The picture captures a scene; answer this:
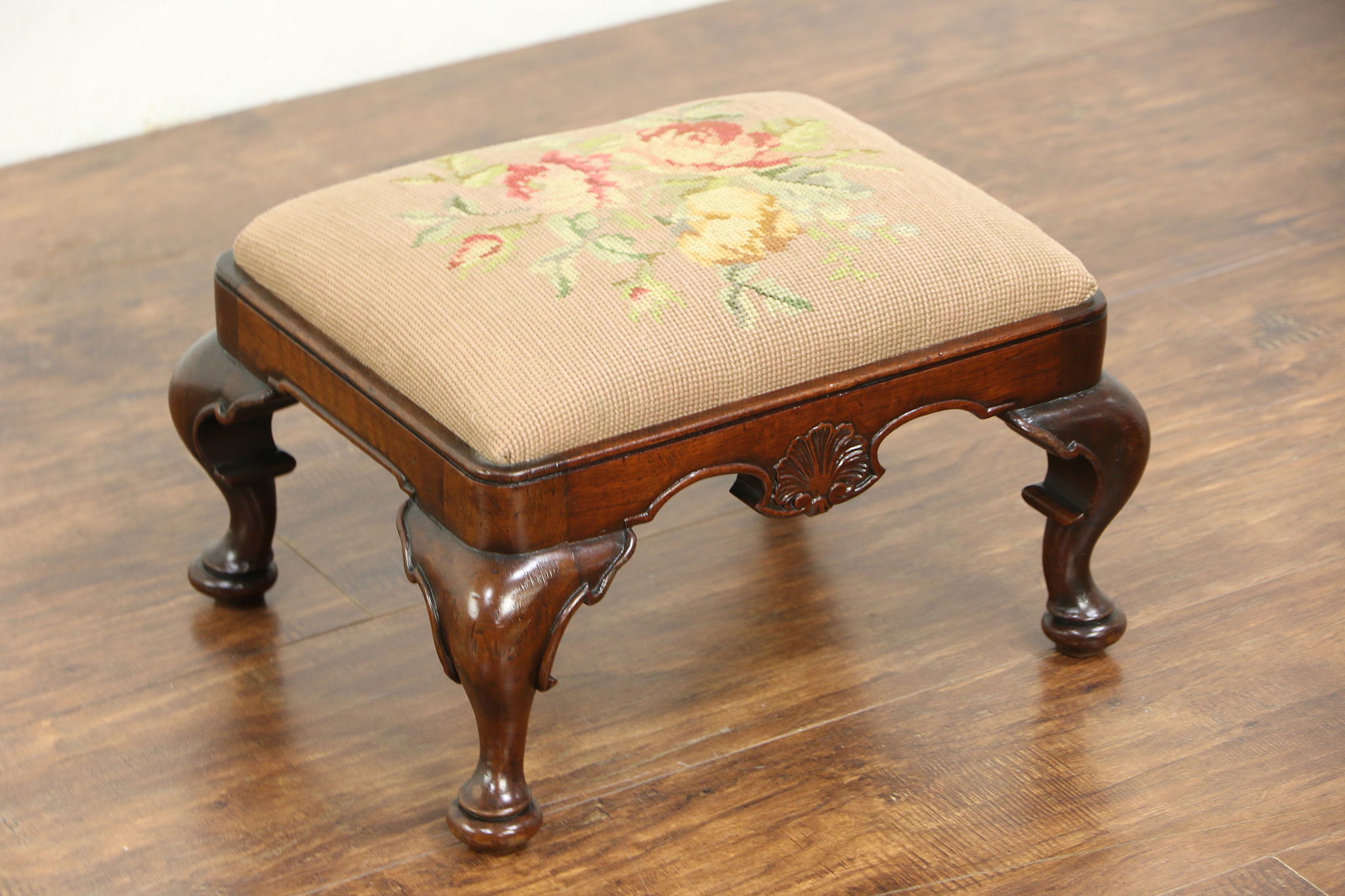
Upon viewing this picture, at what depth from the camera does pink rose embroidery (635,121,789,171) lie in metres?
1.24

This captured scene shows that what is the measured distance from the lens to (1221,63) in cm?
243

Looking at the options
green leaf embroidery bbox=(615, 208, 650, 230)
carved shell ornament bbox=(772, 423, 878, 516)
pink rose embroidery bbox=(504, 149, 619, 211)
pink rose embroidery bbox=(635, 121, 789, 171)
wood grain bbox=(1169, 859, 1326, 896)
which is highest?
pink rose embroidery bbox=(504, 149, 619, 211)

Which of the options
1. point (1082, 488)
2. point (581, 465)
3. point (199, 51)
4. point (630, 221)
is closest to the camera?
point (581, 465)

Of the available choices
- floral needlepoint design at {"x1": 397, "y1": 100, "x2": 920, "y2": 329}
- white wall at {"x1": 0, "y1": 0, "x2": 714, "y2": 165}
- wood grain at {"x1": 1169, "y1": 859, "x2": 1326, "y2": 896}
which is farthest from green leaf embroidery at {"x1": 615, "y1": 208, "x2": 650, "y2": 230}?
white wall at {"x1": 0, "y1": 0, "x2": 714, "y2": 165}

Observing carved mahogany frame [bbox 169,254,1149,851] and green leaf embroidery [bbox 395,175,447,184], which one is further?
green leaf embroidery [bbox 395,175,447,184]

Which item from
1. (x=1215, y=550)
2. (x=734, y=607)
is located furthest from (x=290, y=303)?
(x=1215, y=550)

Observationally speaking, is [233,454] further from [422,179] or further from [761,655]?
[761,655]

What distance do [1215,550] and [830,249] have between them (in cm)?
51

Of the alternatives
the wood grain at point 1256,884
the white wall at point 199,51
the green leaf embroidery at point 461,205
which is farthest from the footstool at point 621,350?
the white wall at point 199,51

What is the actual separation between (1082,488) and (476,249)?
0.48m

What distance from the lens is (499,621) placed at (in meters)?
1.04

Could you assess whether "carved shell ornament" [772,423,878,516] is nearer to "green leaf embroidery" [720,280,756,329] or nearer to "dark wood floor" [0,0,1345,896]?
"green leaf embroidery" [720,280,756,329]

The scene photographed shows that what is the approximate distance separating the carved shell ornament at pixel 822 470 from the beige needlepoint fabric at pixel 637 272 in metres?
0.05

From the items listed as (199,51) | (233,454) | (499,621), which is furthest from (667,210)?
(199,51)
